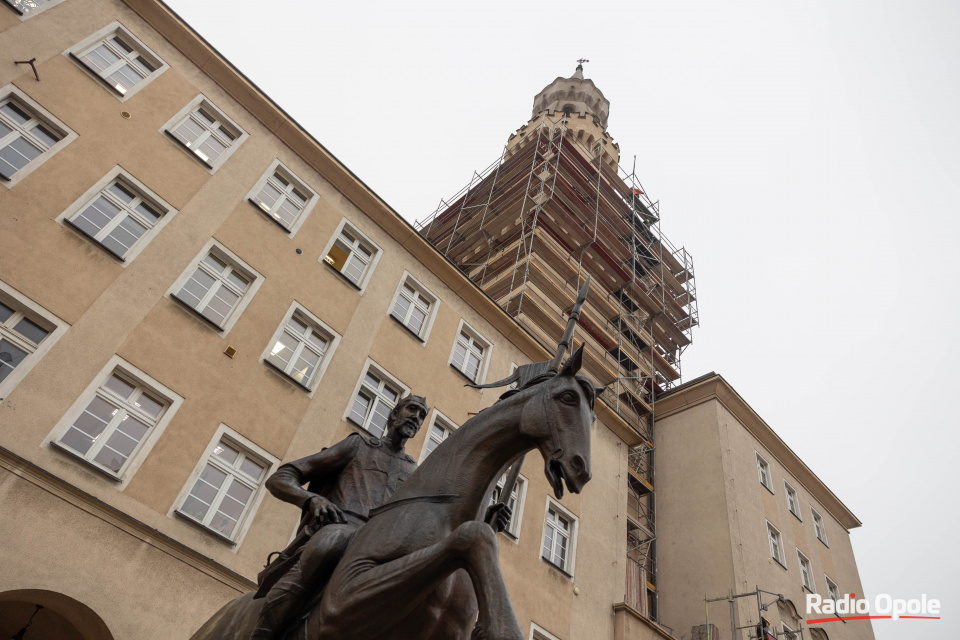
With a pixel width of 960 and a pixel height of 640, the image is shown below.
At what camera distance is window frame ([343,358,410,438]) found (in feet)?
48.2

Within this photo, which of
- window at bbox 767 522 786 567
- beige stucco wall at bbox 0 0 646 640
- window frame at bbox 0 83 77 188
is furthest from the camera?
window at bbox 767 522 786 567

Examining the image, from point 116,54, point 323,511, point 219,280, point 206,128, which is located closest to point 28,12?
point 116,54

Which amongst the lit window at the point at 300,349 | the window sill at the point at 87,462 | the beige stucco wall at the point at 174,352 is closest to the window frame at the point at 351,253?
the beige stucco wall at the point at 174,352

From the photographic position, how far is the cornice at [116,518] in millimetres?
9688

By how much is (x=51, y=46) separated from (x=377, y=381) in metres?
9.93

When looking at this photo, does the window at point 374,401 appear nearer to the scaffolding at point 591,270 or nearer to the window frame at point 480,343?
the window frame at point 480,343

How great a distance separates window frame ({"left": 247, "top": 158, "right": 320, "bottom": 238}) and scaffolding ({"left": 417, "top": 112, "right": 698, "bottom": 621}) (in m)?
10.6

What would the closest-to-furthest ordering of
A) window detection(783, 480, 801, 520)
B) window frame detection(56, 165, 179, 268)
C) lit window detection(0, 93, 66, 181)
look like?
lit window detection(0, 93, 66, 181)
window frame detection(56, 165, 179, 268)
window detection(783, 480, 801, 520)

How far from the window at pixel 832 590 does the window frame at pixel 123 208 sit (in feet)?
93.4

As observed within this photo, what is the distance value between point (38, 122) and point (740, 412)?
2703 centimetres

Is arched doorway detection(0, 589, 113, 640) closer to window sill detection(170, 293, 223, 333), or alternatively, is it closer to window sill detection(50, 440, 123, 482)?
window sill detection(50, 440, 123, 482)

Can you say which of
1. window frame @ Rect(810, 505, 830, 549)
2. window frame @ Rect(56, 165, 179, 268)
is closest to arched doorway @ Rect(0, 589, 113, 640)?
window frame @ Rect(56, 165, 179, 268)

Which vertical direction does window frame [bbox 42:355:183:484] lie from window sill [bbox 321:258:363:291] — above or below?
below

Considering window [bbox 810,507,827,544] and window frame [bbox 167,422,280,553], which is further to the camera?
window [bbox 810,507,827,544]
